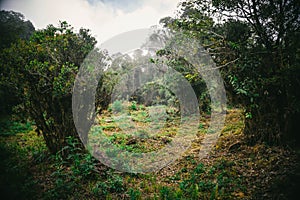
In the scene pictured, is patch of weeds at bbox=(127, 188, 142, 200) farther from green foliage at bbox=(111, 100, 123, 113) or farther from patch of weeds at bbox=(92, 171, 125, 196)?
green foliage at bbox=(111, 100, 123, 113)

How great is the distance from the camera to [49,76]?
17.6ft

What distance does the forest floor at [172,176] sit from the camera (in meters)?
3.74

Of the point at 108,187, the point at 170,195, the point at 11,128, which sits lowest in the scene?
the point at 170,195

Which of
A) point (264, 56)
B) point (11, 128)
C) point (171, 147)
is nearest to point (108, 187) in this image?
A: point (171, 147)

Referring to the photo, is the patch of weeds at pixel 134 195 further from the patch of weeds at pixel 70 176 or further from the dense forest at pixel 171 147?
the patch of weeds at pixel 70 176

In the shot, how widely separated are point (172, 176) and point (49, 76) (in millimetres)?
4312

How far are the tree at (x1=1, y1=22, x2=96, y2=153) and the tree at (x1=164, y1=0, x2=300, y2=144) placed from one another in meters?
3.94

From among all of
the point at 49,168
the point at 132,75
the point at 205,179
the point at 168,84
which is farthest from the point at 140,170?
the point at 132,75

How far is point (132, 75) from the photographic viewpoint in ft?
83.5

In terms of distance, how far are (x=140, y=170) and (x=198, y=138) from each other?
145 inches

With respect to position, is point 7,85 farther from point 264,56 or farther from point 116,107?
point 116,107

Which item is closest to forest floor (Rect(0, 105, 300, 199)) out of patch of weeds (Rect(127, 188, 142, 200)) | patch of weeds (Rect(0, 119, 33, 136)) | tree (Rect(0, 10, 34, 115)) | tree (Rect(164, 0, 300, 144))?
patch of weeds (Rect(127, 188, 142, 200))

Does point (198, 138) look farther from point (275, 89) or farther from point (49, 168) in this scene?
point (49, 168)

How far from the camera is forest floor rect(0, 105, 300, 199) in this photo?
12.3 ft
